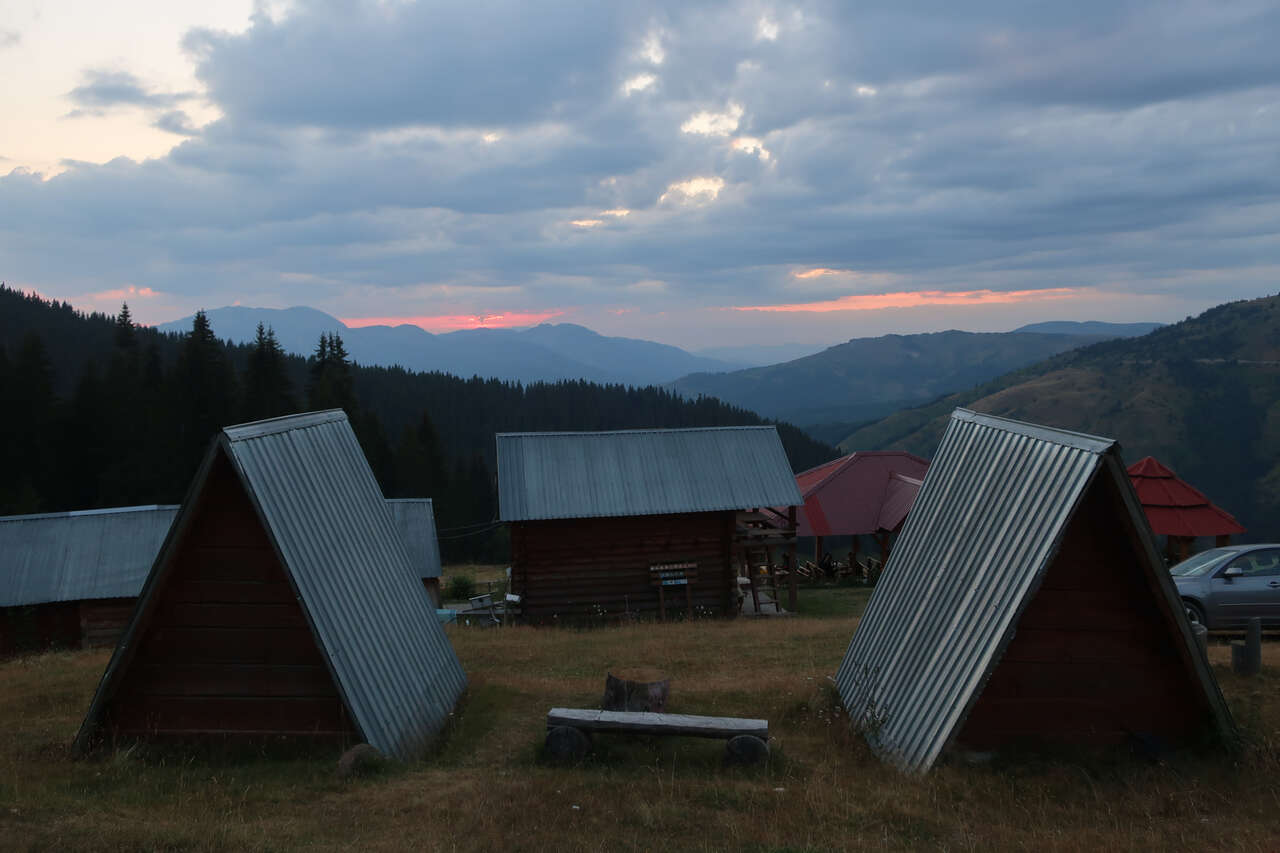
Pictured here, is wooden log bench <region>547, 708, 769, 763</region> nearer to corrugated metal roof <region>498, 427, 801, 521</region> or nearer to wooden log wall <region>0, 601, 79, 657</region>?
corrugated metal roof <region>498, 427, 801, 521</region>

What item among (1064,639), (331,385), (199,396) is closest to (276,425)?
(1064,639)

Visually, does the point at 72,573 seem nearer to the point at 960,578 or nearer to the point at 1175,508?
the point at 960,578

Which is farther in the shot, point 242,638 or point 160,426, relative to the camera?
point 160,426

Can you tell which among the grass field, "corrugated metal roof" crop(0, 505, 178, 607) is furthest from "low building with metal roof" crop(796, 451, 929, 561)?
the grass field

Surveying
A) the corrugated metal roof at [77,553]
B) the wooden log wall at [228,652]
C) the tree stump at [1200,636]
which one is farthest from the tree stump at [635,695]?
the corrugated metal roof at [77,553]

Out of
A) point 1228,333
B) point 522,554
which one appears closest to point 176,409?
point 522,554

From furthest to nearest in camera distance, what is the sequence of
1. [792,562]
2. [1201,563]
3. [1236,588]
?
[792,562] < [1201,563] < [1236,588]

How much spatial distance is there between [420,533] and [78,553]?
11.9 meters

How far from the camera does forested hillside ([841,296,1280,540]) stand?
13838 centimetres

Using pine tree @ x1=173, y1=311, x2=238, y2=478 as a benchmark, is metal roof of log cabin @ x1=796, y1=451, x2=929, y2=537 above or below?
below

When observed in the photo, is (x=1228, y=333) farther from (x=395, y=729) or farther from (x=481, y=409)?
(x=395, y=729)

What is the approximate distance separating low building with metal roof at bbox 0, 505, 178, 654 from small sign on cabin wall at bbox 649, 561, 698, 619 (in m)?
16.2

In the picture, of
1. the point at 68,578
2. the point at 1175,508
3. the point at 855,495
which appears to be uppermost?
the point at 1175,508

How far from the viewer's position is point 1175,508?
86.2 ft
